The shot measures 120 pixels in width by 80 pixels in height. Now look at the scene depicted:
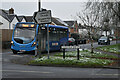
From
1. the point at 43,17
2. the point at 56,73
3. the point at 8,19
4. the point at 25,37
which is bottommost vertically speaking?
the point at 56,73

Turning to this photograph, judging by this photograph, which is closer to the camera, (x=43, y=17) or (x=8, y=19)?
(x=43, y=17)

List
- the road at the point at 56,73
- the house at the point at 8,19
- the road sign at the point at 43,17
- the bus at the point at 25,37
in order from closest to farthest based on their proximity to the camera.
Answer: the road at the point at 56,73, the road sign at the point at 43,17, the bus at the point at 25,37, the house at the point at 8,19

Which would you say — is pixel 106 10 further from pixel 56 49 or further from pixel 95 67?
pixel 95 67

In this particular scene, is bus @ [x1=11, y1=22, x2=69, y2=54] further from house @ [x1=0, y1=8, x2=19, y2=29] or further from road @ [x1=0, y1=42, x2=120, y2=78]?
house @ [x1=0, y1=8, x2=19, y2=29]

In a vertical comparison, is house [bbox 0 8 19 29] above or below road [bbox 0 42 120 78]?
above

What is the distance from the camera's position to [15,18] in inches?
2442

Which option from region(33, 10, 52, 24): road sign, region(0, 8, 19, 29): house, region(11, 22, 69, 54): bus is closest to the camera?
region(33, 10, 52, 24): road sign

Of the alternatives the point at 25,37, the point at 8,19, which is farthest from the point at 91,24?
the point at 8,19

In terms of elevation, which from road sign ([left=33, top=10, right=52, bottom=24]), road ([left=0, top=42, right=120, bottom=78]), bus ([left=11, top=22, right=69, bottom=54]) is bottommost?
road ([left=0, top=42, right=120, bottom=78])

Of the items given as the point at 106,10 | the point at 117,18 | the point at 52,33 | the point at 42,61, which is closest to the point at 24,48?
the point at 52,33

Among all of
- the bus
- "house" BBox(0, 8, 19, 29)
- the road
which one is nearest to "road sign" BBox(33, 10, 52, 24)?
the road

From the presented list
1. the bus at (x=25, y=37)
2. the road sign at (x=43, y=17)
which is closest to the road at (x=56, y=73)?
the road sign at (x=43, y=17)

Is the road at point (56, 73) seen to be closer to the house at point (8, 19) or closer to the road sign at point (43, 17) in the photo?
the road sign at point (43, 17)

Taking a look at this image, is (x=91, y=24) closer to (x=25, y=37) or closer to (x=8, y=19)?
(x=25, y=37)
